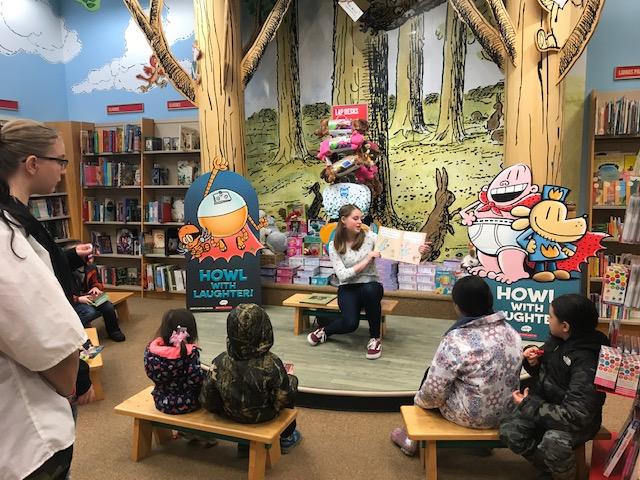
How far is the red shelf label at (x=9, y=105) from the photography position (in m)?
5.71

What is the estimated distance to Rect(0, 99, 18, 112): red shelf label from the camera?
5711 mm

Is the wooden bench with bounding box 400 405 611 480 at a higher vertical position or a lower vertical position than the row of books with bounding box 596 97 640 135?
lower

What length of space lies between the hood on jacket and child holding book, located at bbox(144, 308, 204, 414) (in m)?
0.25

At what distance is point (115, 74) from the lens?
20.5ft

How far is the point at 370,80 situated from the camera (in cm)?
524

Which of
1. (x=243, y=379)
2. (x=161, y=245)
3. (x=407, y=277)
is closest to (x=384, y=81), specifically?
(x=407, y=277)

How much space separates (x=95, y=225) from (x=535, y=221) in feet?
17.7

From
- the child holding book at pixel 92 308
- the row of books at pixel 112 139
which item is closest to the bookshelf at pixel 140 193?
the row of books at pixel 112 139

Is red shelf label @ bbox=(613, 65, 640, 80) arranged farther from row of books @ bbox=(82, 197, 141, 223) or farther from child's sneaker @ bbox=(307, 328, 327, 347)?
Result: row of books @ bbox=(82, 197, 141, 223)

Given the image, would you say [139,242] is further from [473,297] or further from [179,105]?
[473,297]

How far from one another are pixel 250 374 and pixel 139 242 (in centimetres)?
441

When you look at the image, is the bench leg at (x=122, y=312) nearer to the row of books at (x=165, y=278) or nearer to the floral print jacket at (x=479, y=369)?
the row of books at (x=165, y=278)

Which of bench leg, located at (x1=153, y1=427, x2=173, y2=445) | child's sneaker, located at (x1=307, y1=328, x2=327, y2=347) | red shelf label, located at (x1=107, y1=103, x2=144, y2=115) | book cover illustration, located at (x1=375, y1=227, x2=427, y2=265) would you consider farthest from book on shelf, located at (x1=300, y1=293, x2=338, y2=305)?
red shelf label, located at (x1=107, y1=103, x2=144, y2=115)

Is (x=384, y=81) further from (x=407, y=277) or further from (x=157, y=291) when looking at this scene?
(x=157, y=291)
